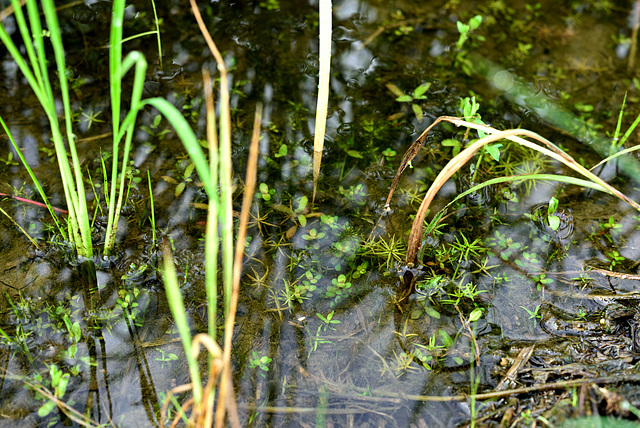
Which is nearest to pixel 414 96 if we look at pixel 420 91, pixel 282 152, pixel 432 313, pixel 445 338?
pixel 420 91

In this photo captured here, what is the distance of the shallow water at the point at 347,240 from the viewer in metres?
1.86

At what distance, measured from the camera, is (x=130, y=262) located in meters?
2.18

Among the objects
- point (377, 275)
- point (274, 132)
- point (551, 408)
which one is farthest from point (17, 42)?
point (551, 408)

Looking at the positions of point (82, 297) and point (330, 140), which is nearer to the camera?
point (82, 297)

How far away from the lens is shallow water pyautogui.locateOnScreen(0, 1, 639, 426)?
1860 mm

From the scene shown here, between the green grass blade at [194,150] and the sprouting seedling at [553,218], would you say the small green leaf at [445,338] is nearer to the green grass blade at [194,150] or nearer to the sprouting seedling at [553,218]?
the sprouting seedling at [553,218]

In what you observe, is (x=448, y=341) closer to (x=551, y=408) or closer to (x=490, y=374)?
(x=490, y=374)

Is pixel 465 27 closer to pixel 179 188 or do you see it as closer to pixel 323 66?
pixel 323 66

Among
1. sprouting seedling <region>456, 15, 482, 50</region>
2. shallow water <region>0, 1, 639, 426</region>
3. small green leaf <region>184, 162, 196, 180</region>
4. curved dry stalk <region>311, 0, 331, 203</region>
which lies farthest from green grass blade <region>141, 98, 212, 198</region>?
sprouting seedling <region>456, 15, 482, 50</region>

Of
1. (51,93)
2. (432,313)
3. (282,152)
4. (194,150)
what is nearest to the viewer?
(194,150)

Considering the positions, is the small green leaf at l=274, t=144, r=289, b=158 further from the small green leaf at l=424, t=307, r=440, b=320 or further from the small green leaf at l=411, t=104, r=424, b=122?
the small green leaf at l=424, t=307, r=440, b=320

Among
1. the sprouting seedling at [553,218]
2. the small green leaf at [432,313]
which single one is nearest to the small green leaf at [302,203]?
the small green leaf at [432,313]

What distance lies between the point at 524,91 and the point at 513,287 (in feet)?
5.38

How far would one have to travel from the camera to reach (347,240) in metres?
2.37
